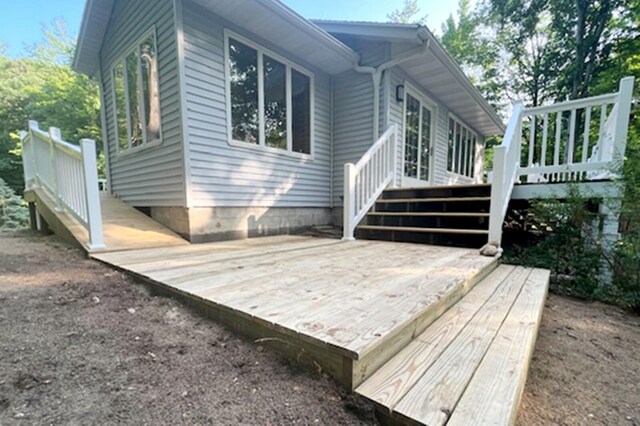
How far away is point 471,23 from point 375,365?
16.8 meters

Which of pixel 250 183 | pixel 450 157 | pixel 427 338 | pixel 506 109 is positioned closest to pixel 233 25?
pixel 250 183

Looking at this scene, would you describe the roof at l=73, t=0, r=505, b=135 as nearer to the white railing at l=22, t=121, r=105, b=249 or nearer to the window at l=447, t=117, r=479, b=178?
the window at l=447, t=117, r=479, b=178

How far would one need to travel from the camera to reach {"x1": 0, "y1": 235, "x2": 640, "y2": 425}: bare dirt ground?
0.95m

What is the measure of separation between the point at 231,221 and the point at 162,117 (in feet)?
5.85

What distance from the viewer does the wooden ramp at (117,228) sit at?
3.36 m

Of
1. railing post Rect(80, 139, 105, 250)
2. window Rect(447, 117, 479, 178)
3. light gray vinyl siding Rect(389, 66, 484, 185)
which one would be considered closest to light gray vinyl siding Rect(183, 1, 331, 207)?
railing post Rect(80, 139, 105, 250)

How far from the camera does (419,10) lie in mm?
17000

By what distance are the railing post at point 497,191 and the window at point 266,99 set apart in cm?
317

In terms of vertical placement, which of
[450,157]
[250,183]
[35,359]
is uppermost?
[450,157]

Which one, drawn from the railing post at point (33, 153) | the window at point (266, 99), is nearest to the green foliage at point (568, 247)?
the window at point (266, 99)

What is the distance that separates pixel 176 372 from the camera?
115 centimetres

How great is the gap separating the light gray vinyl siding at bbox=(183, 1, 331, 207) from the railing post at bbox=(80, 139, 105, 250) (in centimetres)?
110

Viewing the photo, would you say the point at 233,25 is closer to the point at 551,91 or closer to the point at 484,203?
the point at 484,203

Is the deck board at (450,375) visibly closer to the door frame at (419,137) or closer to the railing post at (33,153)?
the door frame at (419,137)
